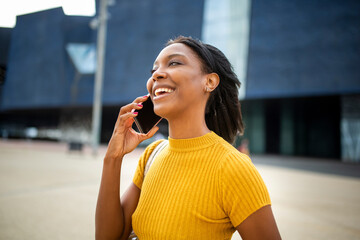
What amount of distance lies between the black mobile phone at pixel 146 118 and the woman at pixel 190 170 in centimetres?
6

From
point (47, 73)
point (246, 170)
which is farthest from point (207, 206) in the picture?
point (47, 73)

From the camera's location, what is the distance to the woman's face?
49.7 inches

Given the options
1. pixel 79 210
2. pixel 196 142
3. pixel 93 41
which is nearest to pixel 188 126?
pixel 196 142

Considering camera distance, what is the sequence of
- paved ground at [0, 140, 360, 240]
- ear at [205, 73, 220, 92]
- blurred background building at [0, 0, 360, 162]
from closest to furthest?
ear at [205, 73, 220, 92] < paved ground at [0, 140, 360, 240] < blurred background building at [0, 0, 360, 162]

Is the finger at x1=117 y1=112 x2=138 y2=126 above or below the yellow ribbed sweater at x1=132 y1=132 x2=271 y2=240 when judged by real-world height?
A: above

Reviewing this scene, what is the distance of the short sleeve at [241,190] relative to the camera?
1000 mm

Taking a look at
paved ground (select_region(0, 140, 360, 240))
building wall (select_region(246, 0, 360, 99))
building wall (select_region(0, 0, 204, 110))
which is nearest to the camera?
paved ground (select_region(0, 140, 360, 240))

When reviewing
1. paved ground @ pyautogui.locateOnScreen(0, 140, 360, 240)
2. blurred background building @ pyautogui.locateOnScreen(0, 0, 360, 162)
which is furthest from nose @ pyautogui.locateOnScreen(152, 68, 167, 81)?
blurred background building @ pyautogui.locateOnScreen(0, 0, 360, 162)

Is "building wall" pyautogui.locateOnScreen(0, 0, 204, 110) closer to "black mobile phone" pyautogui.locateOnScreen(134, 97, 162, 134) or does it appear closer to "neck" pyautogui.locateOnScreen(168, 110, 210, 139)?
"black mobile phone" pyautogui.locateOnScreen(134, 97, 162, 134)

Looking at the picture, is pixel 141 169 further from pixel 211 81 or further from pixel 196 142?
pixel 211 81

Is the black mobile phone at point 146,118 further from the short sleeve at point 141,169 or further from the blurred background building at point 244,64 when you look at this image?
the blurred background building at point 244,64

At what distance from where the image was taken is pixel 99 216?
4.48 feet

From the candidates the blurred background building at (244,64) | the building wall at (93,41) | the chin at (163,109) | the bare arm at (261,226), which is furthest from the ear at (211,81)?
the building wall at (93,41)

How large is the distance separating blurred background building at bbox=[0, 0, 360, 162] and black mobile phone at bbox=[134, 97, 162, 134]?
54.5ft
